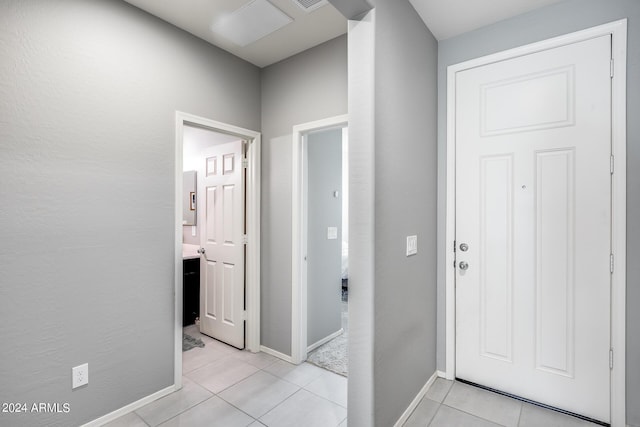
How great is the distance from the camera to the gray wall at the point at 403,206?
163cm

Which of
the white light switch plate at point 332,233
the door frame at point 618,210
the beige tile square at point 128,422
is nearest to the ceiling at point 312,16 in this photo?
the door frame at point 618,210

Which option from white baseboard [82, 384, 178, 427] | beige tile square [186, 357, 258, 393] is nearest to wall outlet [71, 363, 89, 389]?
white baseboard [82, 384, 178, 427]

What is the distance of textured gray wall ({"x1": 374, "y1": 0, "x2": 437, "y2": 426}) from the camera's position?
5.35 feet

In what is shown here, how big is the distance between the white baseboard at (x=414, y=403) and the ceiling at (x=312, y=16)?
2602 millimetres

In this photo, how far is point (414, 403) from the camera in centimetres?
203

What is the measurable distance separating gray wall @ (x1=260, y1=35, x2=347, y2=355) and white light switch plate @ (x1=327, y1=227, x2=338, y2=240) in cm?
57

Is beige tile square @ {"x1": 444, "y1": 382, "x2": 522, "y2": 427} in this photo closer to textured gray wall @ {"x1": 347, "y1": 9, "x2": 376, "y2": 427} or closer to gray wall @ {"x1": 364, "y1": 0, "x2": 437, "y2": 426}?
gray wall @ {"x1": 364, "y1": 0, "x2": 437, "y2": 426}

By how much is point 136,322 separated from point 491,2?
124 inches

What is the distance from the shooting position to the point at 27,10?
1.62 meters

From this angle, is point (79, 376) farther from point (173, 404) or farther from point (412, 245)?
point (412, 245)

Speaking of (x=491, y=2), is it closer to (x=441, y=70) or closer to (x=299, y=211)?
(x=441, y=70)

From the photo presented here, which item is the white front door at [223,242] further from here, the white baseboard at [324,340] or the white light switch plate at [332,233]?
the white light switch plate at [332,233]

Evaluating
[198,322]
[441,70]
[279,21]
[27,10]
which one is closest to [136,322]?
[198,322]

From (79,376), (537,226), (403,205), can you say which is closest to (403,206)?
(403,205)
